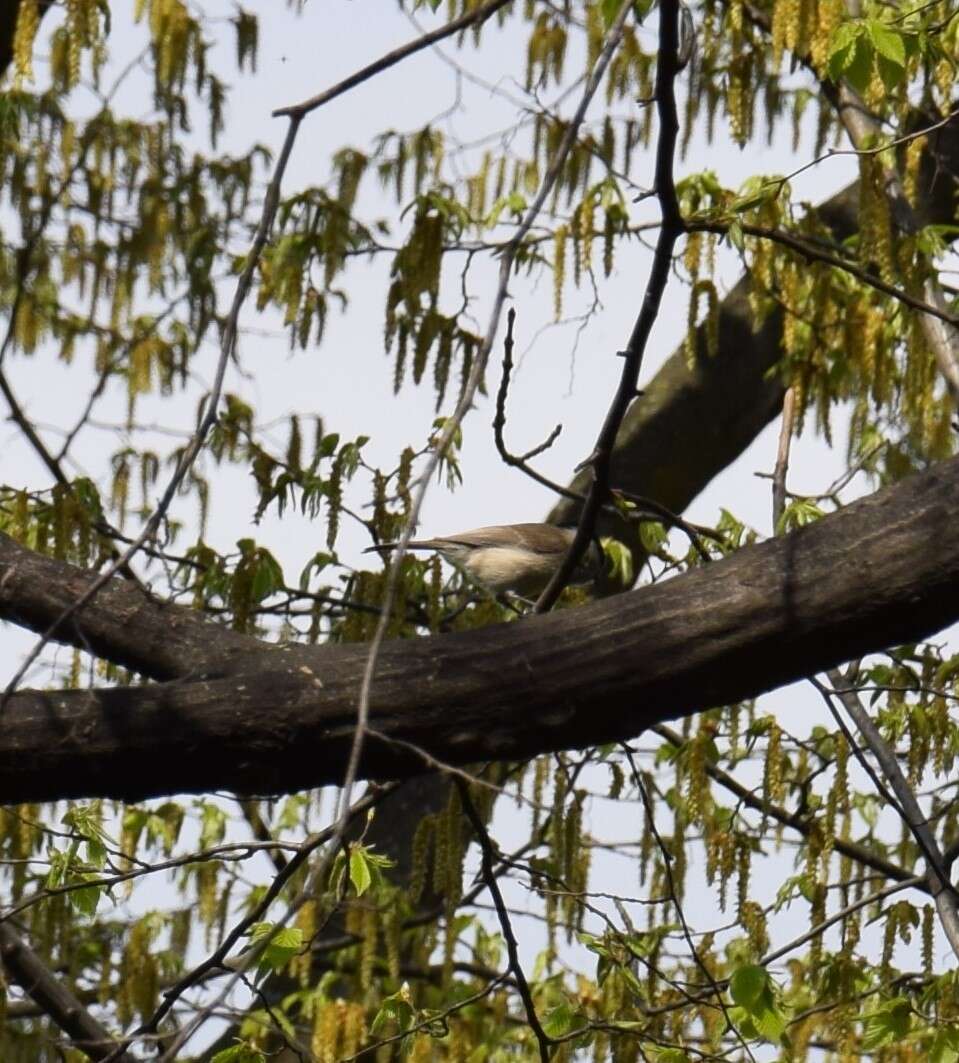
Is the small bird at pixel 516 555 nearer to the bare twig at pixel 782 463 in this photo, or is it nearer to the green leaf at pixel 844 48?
the bare twig at pixel 782 463

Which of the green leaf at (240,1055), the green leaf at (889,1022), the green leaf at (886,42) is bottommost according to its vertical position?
the green leaf at (240,1055)

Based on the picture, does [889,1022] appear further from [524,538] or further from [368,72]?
[524,538]

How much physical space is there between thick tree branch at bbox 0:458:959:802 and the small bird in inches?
138

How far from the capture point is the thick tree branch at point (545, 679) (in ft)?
8.23

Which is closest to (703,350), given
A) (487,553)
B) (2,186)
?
(487,553)

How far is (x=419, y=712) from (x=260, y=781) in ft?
0.95

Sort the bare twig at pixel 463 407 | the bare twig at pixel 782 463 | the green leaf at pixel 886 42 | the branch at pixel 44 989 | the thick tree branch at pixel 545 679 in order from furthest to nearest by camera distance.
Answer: the branch at pixel 44 989 < the bare twig at pixel 782 463 < the green leaf at pixel 886 42 < the thick tree branch at pixel 545 679 < the bare twig at pixel 463 407

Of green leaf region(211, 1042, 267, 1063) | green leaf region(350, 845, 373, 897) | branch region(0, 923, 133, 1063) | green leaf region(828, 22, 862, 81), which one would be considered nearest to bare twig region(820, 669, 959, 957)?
green leaf region(350, 845, 373, 897)

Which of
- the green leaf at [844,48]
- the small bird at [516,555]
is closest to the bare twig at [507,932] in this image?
the green leaf at [844,48]

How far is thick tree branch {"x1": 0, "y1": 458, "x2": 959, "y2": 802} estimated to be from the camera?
8.23ft

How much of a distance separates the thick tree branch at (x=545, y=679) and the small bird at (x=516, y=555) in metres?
3.50

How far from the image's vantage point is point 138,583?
2.99 metres

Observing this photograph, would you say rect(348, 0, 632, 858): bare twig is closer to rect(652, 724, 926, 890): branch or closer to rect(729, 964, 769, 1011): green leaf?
rect(729, 964, 769, 1011): green leaf

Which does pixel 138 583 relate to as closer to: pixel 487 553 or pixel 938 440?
pixel 938 440
